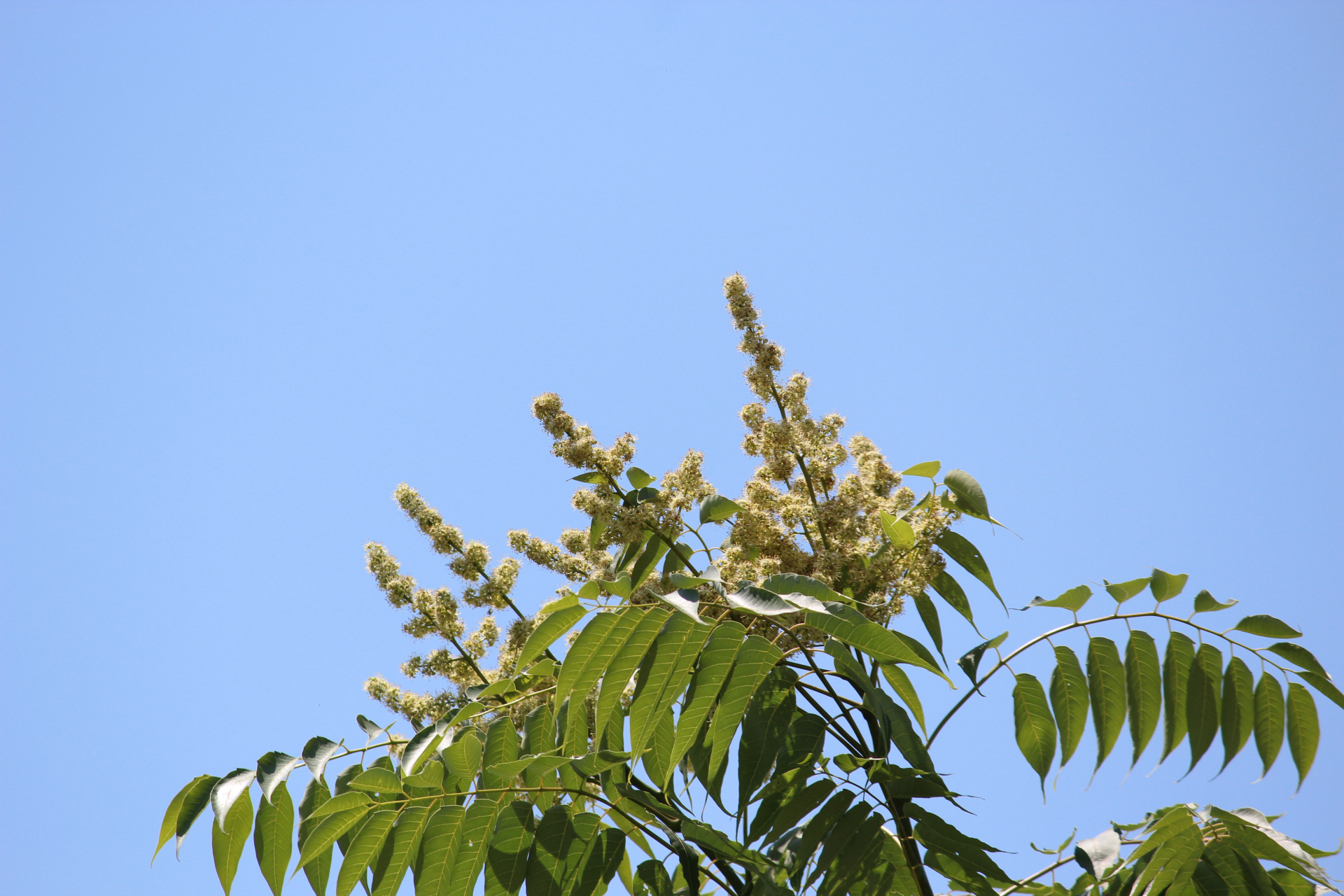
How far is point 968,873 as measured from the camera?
2.59m

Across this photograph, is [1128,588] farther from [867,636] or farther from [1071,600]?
[867,636]

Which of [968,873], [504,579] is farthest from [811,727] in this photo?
[504,579]

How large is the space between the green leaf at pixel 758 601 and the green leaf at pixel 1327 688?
1991mm

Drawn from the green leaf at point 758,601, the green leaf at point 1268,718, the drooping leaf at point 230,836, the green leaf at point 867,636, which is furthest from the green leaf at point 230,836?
the green leaf at point 1268,718

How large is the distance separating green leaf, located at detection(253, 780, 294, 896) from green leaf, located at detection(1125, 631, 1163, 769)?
106 inches

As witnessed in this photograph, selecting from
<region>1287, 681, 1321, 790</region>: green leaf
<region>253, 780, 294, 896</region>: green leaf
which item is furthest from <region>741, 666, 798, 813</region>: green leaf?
<region>1287, 681, 1321, 790</region>: green leaf

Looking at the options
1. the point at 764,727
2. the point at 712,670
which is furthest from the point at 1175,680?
the point at 712,670

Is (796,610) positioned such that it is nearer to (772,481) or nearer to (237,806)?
(772,481)

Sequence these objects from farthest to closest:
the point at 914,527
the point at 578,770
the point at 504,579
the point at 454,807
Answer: the point at 504,579
the point at 914,527
the point at 454,807
the point at 578,770

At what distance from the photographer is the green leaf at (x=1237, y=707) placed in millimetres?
3043

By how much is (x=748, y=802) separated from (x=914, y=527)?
0.95m

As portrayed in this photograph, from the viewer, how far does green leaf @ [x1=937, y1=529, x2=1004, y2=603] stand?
3.11 meters

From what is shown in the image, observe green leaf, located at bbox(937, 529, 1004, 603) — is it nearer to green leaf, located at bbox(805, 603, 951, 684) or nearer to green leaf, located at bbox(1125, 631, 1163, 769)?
green leaf, located at bbox(1125, 631, 1163, 769)

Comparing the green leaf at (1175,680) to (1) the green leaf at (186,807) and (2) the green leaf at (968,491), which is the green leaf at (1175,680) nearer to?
(2) the green leaf at (968,491)
